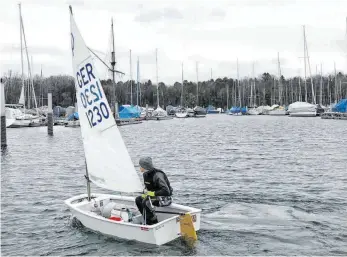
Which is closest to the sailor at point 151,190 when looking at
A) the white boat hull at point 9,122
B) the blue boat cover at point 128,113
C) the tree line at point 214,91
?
the white boat hull at point 9,122

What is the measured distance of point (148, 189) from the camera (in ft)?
40.3

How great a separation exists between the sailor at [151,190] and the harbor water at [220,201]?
0.85 meters

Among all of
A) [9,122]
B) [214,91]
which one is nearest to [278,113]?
[214,91]

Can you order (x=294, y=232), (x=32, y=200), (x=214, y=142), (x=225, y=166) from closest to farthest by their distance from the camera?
(x=294, y=232) < (x=32, y=200) < (x=225, y=166) < (x=214, y=142)

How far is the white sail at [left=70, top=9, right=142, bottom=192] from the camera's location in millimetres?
13164

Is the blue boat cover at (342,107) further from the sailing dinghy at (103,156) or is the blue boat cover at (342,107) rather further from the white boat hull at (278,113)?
the sailing dinghy at (103,156)

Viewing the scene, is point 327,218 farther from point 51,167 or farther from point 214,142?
point 214,142

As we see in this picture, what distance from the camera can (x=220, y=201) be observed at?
18109 millimetres

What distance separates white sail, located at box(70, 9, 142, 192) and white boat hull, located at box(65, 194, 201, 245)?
1.05 meters

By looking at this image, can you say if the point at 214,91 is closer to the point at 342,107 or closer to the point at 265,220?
the point at 342,107

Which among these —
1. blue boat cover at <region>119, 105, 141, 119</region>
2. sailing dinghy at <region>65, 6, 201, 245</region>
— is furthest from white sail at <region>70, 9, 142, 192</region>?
blue boat cover at <region>119, 105, 141, 119</region>

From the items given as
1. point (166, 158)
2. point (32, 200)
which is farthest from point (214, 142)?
point (32, 200)

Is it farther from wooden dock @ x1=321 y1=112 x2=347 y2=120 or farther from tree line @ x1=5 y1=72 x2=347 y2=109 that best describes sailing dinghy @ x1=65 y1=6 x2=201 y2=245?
tree line @ x1=5 y1=72 x2=347 y2=109

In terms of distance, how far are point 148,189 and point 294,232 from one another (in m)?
4.85
